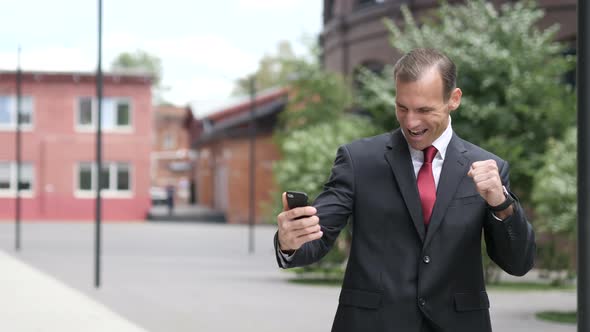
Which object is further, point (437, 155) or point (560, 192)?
point (560, 192)

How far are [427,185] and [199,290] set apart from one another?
47.3ft

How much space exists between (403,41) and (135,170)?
32.1m

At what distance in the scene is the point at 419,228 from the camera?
3.31 metres

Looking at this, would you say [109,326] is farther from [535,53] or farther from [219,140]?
[219,140]

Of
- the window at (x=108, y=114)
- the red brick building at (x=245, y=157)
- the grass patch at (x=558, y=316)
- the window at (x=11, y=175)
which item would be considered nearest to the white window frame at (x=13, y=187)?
the window at (x=11, y=175)

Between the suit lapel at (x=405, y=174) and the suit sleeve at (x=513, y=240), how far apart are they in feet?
0.80

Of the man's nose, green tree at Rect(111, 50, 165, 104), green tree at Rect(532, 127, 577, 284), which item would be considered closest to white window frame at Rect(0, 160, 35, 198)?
green tree at Rect(532, 127, 577, 284)

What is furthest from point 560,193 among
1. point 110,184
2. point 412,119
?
point 110,184

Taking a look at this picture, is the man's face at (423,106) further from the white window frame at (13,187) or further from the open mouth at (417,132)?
the white window frame at (13,187)

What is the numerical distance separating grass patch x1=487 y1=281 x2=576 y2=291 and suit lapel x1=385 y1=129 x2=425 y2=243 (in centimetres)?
1645

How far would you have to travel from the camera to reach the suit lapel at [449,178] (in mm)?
3320

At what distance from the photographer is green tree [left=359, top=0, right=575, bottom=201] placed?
20203 mm

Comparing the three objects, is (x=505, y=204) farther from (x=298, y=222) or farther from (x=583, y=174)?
(x=583, y=174)

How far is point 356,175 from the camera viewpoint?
343cm
